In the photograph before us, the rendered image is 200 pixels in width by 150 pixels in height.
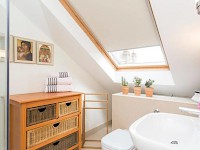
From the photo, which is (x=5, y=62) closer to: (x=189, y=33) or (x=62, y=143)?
(x=62, y=143)

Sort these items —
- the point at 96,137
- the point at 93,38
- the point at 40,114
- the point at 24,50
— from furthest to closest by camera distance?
the point at 96,137 → the point at 93,38 → the point at 24,50 → the point at 40,114

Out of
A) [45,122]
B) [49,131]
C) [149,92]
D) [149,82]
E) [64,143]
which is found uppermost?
[149,82]

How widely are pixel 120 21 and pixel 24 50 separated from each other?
111 cm

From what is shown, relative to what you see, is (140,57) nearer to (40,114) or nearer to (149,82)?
(149,82)

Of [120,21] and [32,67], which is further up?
[120,21]

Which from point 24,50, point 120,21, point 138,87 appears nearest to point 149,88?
point 138,87

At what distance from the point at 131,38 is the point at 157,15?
61 centimetres

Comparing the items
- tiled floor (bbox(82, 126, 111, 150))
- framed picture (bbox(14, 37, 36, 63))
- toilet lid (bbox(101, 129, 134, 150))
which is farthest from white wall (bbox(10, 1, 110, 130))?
toilet lid (bbox(101, 129, 134, 150))

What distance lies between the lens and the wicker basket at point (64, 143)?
147cm

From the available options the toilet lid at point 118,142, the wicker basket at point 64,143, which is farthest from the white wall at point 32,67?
the toilet lid at point 118,142

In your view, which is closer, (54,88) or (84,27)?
(54,88)

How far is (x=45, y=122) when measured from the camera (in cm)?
138

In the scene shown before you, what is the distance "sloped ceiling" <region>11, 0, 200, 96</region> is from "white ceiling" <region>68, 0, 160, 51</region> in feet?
0.85

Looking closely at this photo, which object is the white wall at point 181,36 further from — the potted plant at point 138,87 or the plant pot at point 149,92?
the potted plant at point 138,87
